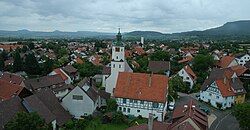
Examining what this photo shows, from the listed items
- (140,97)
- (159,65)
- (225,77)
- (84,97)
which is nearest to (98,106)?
(84,97)

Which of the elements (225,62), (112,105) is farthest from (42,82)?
(225,62)

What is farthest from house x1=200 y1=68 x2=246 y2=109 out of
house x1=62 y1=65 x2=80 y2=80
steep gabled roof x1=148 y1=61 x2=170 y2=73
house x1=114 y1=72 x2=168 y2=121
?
house x1=62 y1=65 x2=80 y2=80

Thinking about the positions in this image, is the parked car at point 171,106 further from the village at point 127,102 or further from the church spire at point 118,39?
the church spire at point 118,39

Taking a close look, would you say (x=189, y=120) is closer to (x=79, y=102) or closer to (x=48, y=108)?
(x=48, y=108)

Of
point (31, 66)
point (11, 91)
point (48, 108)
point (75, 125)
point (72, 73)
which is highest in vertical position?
point (11, 91)

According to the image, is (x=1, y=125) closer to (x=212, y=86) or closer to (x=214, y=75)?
(x=212, y=86)

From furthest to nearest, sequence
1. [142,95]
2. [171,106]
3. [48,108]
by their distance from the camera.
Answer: [171,106], [142,95], [48,108]
